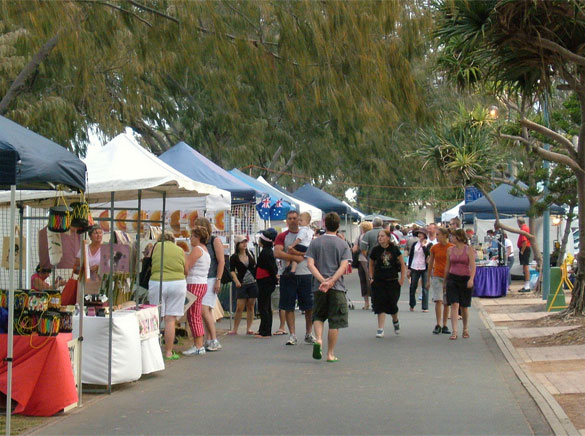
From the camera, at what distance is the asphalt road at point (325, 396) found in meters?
7.86

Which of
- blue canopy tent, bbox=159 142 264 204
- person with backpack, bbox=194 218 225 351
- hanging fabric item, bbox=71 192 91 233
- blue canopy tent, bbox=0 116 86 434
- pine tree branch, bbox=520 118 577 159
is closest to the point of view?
blue canopy tent, bbox=0 116 86 434

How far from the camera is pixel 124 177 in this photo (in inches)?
408

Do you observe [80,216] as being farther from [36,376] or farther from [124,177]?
[124,177]

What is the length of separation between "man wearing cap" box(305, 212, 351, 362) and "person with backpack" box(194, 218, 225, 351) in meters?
1.92

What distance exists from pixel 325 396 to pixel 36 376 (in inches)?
113

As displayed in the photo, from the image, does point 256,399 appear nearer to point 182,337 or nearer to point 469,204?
point 182,337

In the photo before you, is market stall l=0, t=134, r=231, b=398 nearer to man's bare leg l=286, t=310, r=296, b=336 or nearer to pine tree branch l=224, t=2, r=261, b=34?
pine tree branch l=224, t=2, r=261, b=34

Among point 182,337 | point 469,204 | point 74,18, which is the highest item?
point 74,18

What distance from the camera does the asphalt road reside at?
7.86 m

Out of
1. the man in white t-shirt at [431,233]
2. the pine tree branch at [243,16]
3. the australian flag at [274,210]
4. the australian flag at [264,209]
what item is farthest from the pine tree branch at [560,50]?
the australian flag at [274,210]

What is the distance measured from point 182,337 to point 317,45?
265 inches

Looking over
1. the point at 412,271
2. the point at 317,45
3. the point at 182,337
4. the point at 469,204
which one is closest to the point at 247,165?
the point at 469,204

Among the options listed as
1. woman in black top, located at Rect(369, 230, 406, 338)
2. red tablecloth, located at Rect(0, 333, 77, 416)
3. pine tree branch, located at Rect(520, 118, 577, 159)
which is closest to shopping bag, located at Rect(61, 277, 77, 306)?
red tablecloth, located at Rect(0, 333, 77, 416)

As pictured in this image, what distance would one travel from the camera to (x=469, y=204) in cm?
2764
